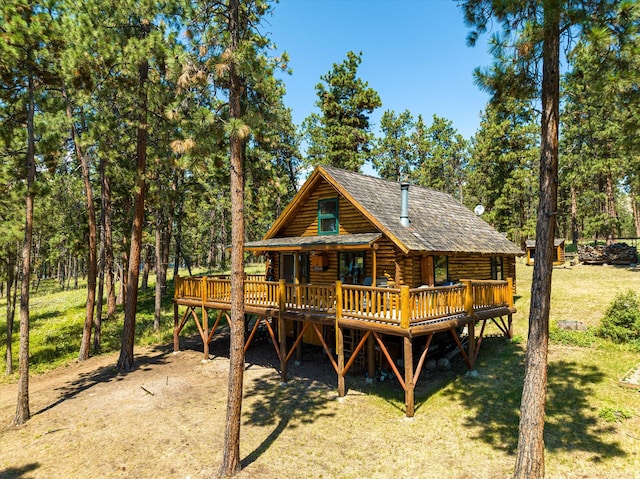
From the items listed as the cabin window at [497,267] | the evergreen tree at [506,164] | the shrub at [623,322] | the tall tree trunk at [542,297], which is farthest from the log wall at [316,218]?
the evergreen tree at [506,164]

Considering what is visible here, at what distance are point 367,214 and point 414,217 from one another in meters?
3.09

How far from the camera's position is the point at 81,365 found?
59.5 feet

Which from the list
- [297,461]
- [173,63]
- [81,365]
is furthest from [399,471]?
[81,365]

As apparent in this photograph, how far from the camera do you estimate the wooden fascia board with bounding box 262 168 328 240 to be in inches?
672

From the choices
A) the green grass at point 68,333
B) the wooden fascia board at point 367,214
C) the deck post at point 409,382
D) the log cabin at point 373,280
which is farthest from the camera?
the green grass at point 68,333

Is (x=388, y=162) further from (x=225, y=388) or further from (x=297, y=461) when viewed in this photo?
(x=297, y=461)

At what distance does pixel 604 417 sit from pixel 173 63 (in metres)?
13.5

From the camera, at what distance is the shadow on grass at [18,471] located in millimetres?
8945

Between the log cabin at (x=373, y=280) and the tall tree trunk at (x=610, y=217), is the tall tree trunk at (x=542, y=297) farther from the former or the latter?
the tall tree trunk at (x=610, y=217)

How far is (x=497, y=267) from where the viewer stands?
20.4 metres

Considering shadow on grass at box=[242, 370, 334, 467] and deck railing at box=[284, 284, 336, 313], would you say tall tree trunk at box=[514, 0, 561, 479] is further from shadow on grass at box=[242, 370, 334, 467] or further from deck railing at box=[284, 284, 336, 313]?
deck railing at box=[284, 284, 336, 313]

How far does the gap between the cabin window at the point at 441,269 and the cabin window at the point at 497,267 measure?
491 centimetres

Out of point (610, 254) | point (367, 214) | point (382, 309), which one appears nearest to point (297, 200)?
point (367, 214)

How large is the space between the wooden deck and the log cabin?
4 cm
